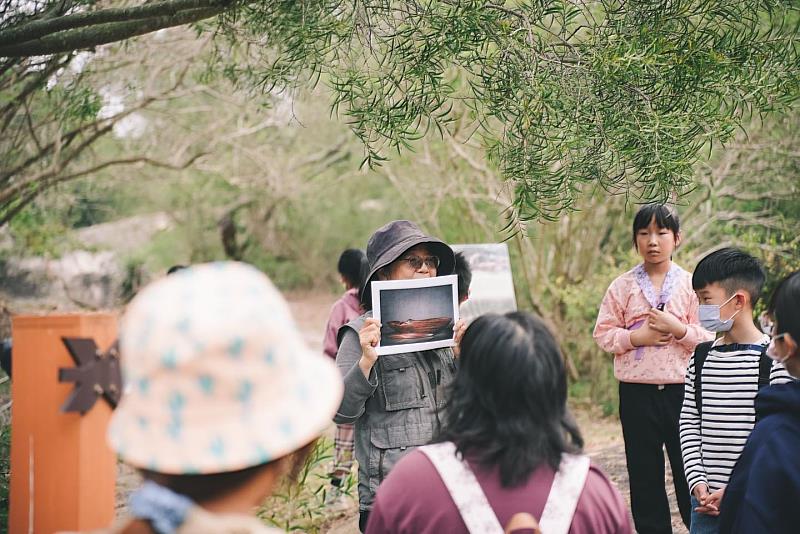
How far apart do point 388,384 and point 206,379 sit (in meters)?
2.15

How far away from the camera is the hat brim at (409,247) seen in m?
3.79

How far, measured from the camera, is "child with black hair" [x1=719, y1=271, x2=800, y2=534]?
2.52 m

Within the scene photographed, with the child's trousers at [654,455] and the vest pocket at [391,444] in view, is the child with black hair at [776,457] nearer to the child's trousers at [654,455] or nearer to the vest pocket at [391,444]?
the vest pocket at [391,444]

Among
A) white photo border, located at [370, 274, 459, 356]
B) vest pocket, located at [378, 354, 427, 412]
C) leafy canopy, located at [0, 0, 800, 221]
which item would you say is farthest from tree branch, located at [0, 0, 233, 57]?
vest pocket, located at [378, 354, 427, 412]

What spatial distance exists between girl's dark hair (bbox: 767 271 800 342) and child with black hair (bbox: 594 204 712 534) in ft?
6.39

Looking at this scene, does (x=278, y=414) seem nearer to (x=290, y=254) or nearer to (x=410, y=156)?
(x=410, y=156)

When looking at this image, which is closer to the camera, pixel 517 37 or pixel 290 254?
pixel 517 37

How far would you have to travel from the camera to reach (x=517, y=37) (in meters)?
3.68

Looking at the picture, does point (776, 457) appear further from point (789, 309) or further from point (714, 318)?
point (714, 318)

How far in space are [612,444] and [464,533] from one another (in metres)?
6.85

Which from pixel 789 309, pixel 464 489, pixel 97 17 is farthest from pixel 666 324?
pixel 97 17

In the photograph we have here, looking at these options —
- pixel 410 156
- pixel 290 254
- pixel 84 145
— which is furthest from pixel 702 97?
pixel 290 254

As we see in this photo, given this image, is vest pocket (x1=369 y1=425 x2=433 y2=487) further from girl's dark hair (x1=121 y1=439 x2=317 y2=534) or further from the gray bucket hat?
girl's dark hair (x1=121 y1=439 x2=317 y2=534)

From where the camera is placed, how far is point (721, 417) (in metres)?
3.81
